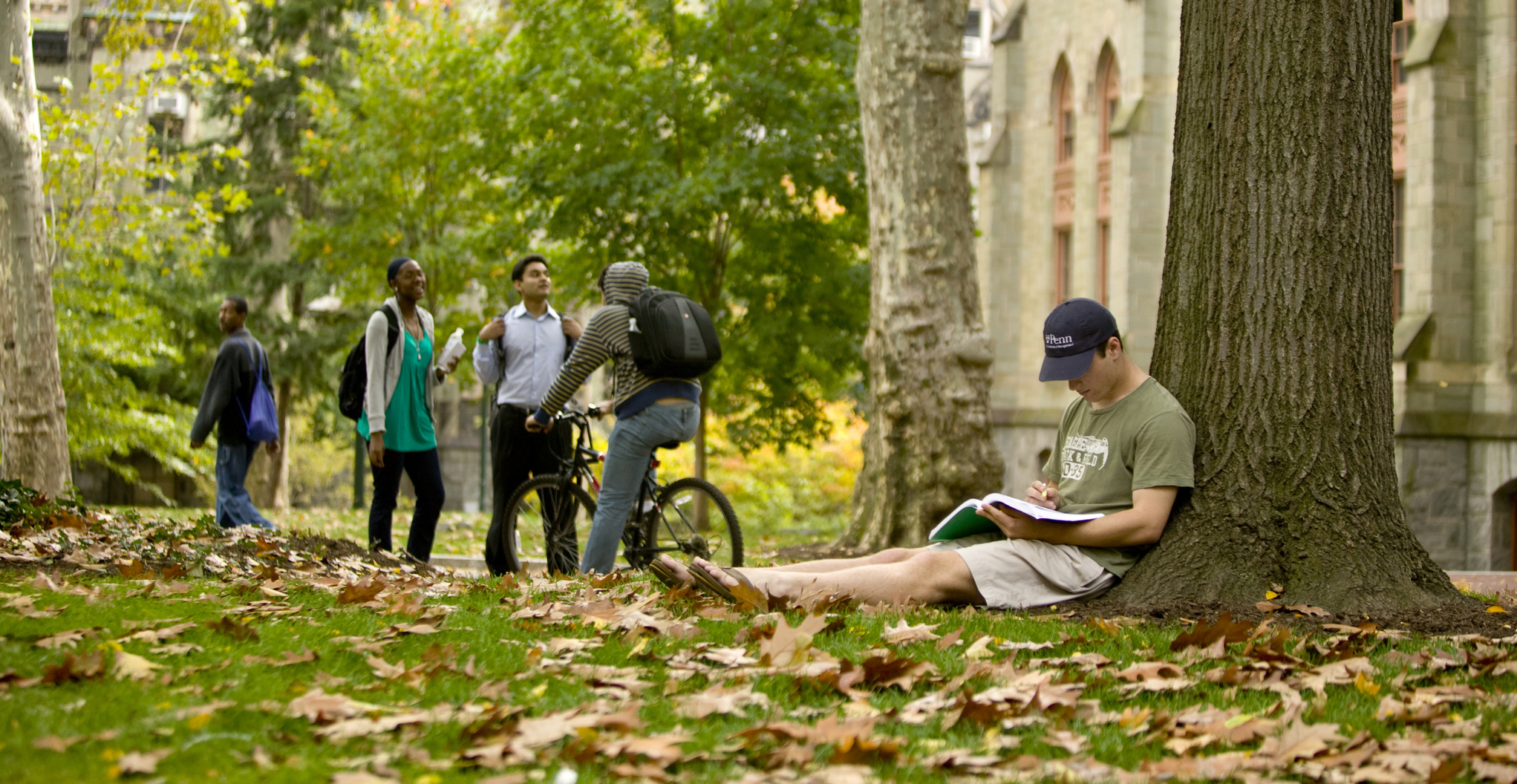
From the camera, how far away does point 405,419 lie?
26.1 ft

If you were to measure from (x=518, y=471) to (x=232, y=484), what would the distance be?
3211 millimetres

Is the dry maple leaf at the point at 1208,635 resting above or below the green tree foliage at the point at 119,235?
below

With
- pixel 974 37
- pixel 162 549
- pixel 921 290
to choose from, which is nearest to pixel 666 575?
pixel 162 549

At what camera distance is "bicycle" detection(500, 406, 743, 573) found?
794cm

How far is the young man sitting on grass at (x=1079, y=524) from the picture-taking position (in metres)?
5.14

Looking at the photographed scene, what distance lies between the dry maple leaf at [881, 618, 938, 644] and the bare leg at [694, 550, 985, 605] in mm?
643

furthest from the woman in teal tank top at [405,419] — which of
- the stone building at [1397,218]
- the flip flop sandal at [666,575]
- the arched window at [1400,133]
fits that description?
the arched window at [1400,133]

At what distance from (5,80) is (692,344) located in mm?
7098

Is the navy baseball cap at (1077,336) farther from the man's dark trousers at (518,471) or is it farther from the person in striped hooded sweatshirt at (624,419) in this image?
the man's dark trousers at (518,471)

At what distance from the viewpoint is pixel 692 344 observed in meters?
6.90

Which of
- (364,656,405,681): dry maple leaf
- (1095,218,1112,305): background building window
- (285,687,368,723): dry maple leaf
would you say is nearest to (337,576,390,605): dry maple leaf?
(364,656,405,681): dry maple leaf

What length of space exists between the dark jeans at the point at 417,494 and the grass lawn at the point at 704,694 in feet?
8.77

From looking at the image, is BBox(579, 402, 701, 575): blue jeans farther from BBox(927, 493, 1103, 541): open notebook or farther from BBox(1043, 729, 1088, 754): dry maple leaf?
BBox(1043, 729, 1088, 754): dry maple leaf

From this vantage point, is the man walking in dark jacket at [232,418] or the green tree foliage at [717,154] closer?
the man walking in dark jacket at [232,418]
